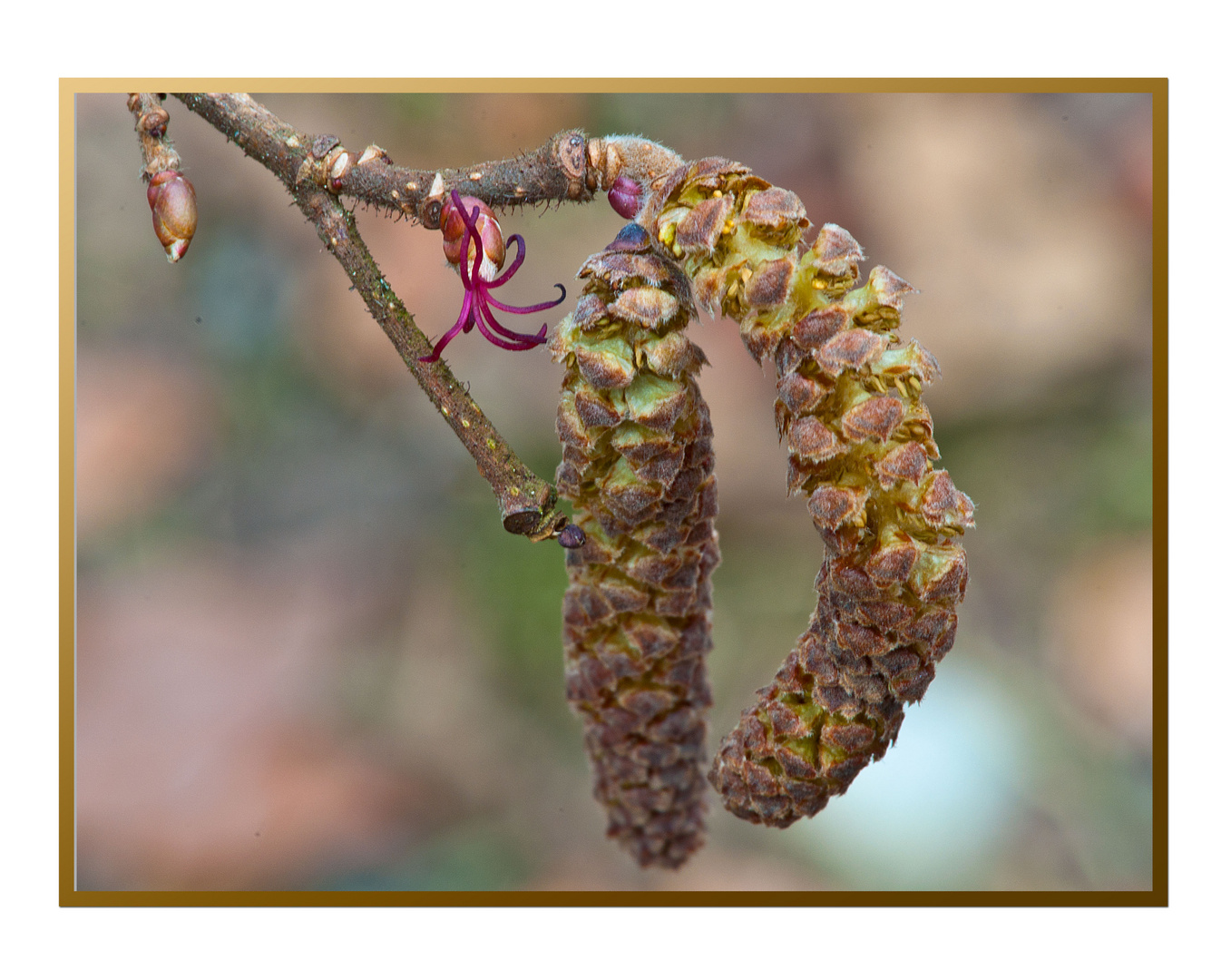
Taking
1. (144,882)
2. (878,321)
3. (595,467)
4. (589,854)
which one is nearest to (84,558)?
(144,882)

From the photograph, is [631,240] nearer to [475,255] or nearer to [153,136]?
[475,255]

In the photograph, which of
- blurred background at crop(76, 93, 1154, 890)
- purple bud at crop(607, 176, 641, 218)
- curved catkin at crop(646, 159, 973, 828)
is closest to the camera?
curved catkin at crop(646, 159, 973, 828)

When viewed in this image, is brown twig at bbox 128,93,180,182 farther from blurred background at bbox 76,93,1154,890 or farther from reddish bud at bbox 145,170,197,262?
blurred background at bbox 76,93,1154,890

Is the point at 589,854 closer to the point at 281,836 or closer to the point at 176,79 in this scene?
the point at 281,836

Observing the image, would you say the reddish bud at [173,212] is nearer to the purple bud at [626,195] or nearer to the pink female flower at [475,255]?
the pink female flower at [475,255]

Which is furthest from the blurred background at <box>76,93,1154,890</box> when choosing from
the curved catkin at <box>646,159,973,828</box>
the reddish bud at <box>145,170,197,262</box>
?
the curved catkin at <box>646,159,973,828</box>

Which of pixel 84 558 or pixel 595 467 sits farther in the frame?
pixel 84 558

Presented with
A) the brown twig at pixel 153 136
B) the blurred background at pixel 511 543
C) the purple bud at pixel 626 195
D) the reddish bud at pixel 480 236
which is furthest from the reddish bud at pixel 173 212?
the blurred background at pixel 511 543

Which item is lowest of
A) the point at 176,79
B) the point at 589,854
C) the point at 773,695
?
the point at 589,854
